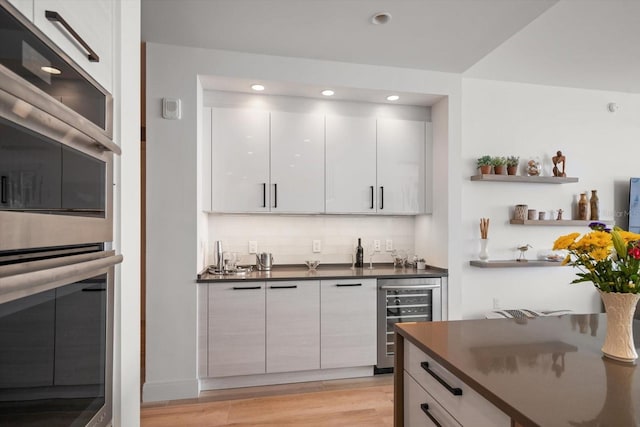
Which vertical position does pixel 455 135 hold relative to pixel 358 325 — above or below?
above

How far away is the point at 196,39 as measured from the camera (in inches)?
106

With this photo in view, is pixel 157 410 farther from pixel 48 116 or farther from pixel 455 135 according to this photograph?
pixel 455 135

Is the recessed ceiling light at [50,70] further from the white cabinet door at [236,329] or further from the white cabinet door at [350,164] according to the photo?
the white cabinet door at [350,164]

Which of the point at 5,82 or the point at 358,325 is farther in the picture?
the point at 358,325

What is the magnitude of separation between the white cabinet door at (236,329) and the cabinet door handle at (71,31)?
1.99m

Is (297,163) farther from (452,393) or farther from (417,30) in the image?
(452,393)

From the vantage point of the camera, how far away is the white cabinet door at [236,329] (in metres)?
2.83

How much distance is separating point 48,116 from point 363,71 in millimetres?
2678

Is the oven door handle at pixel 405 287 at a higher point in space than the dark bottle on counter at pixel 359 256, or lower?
lower

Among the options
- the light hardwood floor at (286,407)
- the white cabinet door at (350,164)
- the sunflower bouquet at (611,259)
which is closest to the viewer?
Result: the sunflower bouquet at (611,259)

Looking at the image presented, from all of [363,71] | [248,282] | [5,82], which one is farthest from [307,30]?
[5,82]

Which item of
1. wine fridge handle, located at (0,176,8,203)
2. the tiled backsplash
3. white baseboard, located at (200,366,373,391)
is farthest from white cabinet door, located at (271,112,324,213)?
wine fridge handle, located at (0,176,8,203)

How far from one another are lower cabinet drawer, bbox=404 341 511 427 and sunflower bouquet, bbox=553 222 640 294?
1.75 ft

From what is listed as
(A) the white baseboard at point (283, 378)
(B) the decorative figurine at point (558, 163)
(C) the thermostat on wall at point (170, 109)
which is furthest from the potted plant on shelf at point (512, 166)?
(C) the thermostat on wall at point (170, 109)
